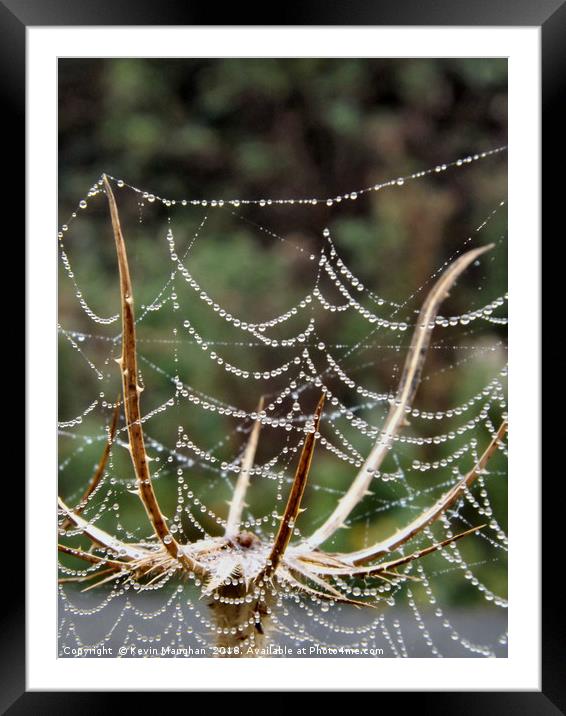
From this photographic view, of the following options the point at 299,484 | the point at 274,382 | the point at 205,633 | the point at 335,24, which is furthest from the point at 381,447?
the point at 274,382

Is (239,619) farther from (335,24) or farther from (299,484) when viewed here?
(335,24)

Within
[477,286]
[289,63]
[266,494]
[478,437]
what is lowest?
[266,494]

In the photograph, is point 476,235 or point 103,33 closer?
point 103,33

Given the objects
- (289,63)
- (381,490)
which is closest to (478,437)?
(381,490)

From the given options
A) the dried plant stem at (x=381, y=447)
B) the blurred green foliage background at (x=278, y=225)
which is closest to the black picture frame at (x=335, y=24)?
the dried plant stem at (x=381, y=447)

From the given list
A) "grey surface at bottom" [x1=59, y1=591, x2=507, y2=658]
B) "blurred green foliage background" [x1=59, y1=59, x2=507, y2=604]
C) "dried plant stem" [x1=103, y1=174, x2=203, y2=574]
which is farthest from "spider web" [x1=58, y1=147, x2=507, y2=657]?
"dried plant stem" [x1=103, y1=174, x2=203, y2=574]
